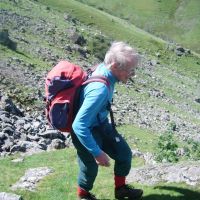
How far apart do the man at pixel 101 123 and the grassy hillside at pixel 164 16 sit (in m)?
130

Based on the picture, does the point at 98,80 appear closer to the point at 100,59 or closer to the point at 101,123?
the point at 101,123

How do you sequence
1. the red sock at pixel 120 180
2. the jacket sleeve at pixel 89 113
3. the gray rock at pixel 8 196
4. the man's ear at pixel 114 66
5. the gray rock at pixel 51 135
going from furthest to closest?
1. the gray rock at pixel 51 135
2. the gray rock at pixel 8 196
3. the red sock at pixel 120 180
4. the man's ear at pixel 114 66
5. the jacket sleeve at pixel 89 113

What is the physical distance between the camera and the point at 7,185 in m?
13.4

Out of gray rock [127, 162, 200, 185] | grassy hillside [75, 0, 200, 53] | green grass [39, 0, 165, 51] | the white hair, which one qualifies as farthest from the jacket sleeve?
grassy hillside [75, 0, 200, 53]

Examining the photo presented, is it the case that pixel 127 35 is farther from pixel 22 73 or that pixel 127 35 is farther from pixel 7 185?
pixel 7 185

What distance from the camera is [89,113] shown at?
29.7 ft

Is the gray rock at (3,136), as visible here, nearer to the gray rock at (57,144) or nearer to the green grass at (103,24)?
the gray rock at (57,144)

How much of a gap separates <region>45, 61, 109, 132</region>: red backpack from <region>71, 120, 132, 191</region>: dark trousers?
0.58 meters

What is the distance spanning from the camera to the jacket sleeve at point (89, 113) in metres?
9.02

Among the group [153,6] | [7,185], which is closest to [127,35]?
[153,6]

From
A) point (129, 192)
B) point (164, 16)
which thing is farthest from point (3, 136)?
point (164, 16)

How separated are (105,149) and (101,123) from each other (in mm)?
756

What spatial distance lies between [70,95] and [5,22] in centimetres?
4452

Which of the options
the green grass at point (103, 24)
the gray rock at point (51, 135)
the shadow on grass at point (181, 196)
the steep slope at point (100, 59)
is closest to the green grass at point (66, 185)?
the shadow on grass at point (181, 196)
